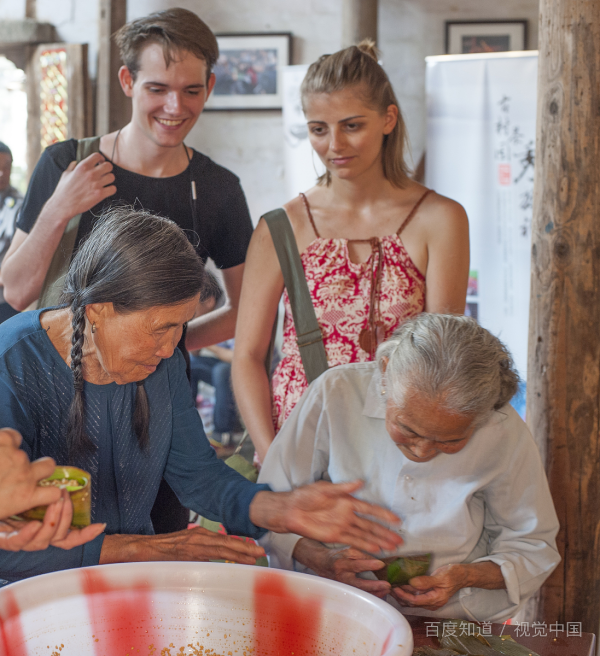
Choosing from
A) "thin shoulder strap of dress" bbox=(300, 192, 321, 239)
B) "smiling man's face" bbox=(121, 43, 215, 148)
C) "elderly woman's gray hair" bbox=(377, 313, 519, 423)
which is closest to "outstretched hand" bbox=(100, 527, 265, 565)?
"elderly woman's gray hair" bbox=(377, 313, 519, 423)

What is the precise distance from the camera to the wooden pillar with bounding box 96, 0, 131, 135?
12.9 ft

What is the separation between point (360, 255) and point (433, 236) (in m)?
0.18

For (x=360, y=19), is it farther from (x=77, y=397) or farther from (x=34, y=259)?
(x=77, y=397)

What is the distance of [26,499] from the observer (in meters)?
0.84

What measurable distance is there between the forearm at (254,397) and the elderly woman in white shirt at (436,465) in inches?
7.7

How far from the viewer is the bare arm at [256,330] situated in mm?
1756

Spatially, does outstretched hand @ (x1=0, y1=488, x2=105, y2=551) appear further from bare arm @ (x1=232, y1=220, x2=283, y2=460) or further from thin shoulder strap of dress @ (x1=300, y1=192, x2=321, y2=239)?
thin shoulder strap of dress @ (x1=300, y1=192, x2=321, y2=239)

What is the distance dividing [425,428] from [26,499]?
758 millimetres

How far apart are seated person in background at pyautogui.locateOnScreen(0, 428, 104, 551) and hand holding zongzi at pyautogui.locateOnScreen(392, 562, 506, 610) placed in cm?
71

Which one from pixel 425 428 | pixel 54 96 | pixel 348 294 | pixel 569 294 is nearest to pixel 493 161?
pixel 569 294

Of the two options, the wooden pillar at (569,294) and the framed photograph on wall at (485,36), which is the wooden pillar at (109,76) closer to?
the framed photograph on wall at (485,36)

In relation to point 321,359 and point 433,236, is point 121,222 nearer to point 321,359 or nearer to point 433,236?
point 321,359

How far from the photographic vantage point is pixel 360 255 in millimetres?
1731

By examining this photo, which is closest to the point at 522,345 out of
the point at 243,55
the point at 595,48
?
the point at 595,48
